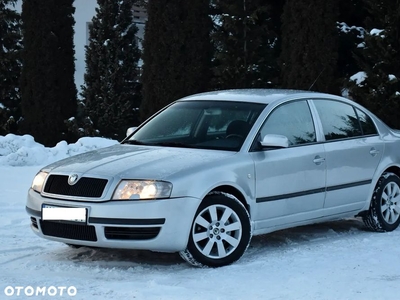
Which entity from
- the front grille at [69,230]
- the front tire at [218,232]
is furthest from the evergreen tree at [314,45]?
the front grille at [69,230]

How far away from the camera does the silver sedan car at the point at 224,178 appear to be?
6.39 m

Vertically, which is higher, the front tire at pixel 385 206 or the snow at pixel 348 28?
the snow at pixel 348 28

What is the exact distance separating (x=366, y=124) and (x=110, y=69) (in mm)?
11538

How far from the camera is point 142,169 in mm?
6527

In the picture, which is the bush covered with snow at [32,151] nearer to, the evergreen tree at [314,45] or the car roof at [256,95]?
the evergreen tree at [314,45]

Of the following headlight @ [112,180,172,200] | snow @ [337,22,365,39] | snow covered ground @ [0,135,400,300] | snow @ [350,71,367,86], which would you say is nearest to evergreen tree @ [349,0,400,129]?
snow @ [350,71,367,86]

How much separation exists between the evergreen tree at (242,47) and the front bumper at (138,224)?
413 inches

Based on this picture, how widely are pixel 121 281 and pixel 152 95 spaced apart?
37.5ft

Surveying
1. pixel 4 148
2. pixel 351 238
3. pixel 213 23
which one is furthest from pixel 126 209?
→ pixel 213 23

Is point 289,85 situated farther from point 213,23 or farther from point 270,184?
point 270,184

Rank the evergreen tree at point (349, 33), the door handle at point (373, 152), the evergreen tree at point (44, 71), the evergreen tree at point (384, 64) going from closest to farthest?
the door handle at point (373, 152), the evergreen tree at point (384, 64), the evergreen tree at point (349, 33), the evergreen tree at point (44, 71)

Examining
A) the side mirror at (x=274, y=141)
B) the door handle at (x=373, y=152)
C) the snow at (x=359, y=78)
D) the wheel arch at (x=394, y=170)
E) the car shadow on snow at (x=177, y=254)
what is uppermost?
the snow at (x=359, y=78)

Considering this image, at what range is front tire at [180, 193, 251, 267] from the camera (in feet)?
21.5

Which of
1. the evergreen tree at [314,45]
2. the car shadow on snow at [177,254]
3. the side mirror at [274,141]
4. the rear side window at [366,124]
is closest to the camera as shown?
the car shadow on snow at [177,254]
